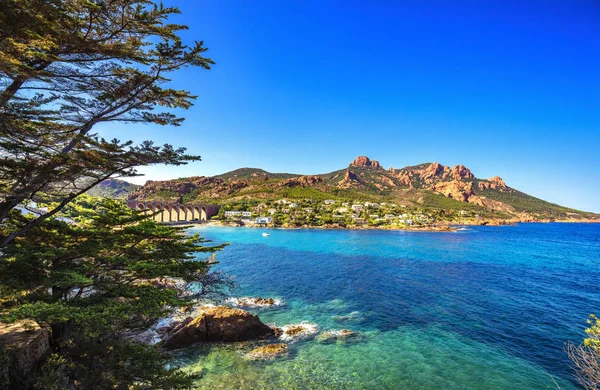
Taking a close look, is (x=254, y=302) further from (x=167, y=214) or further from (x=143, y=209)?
(x=167, y=214)

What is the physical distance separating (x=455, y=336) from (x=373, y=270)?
2187cm

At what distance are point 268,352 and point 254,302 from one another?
958 centimetres

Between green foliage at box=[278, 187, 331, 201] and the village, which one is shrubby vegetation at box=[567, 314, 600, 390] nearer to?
the village

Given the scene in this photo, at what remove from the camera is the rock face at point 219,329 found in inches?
705

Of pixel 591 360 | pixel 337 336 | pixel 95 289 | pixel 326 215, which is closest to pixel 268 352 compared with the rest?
pixel 337 336

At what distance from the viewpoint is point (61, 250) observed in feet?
27.5

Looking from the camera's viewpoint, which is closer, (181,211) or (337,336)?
(337,336)

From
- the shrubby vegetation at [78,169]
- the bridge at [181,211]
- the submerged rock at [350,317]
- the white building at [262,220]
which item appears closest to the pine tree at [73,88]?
the shrubby vegetation at [78,169]

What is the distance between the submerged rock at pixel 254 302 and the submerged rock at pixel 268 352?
323 inches

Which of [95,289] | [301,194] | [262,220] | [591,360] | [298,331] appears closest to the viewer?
[95,289]

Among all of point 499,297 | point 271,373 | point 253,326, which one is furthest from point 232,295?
point 499,297

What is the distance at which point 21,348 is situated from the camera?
7.61 metres

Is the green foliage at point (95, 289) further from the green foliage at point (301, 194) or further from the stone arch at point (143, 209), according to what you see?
the green foliage at point (301, 194)

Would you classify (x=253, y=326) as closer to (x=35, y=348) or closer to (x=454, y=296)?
(x=35, y=348)
